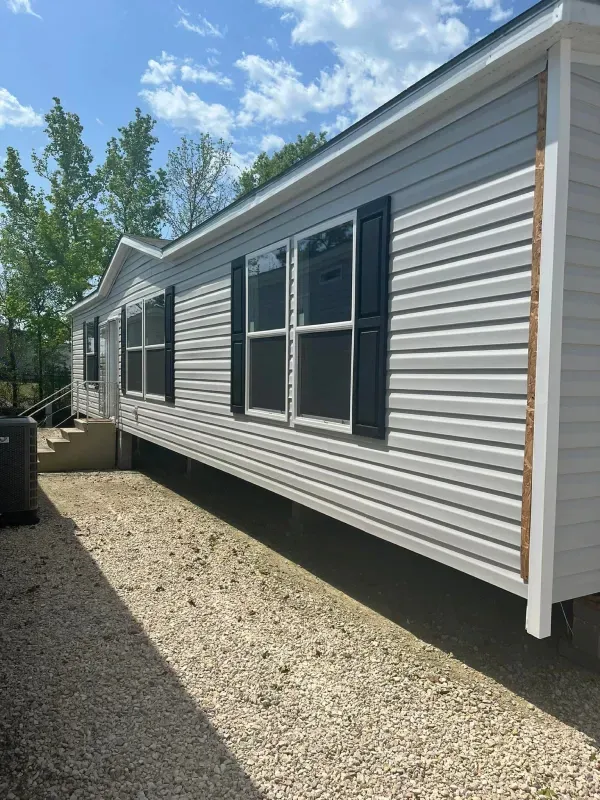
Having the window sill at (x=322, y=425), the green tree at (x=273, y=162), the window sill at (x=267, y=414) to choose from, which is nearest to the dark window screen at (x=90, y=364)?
the window sill at (x=267, y=414)

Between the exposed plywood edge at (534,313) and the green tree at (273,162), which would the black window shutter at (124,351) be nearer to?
the exposed plywood edge at (534,313)

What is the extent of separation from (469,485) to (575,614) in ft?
3.26

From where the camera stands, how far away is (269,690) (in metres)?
2.93

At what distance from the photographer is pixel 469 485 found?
2.97 meters

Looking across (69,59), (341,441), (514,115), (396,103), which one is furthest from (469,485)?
(69,59)

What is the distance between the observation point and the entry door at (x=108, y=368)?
10.5 meters

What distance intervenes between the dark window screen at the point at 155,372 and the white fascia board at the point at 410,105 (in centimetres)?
330

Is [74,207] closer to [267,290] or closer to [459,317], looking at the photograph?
[267,290]

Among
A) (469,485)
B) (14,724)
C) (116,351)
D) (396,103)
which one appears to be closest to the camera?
(14,724)

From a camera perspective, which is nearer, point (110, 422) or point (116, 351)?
point (110, 422)

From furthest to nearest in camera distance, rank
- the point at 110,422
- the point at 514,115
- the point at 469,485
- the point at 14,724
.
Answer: the point at 110,422
the point at 469,485
the point at 514,115
the point at 14,724

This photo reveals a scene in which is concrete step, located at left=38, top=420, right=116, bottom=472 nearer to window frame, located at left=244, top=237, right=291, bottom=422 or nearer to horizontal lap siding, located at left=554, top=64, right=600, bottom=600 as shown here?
window frame, located at left=244, top=237, right=291, bottom=422

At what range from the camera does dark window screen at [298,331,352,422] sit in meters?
4.16

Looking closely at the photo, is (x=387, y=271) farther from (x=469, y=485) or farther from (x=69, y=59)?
(x=69, y=59)
